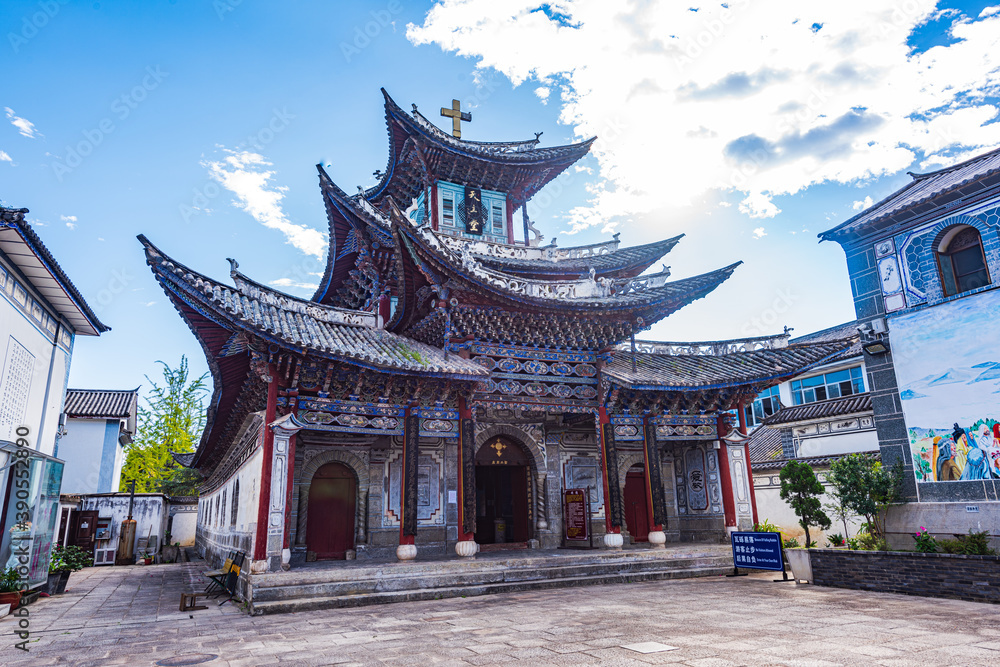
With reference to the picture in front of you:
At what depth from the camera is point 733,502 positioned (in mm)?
15938

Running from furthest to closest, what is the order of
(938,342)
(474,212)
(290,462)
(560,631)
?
(474,212) < (938,342) < (290,462) < (560,631)

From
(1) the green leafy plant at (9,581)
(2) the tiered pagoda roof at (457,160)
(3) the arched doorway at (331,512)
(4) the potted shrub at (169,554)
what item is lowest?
(4) the potted shrub at (169,554)

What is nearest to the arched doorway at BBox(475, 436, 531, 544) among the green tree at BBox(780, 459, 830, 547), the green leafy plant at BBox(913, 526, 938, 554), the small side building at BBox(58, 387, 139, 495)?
the green tree at BBox(780, 459, 830, 547)

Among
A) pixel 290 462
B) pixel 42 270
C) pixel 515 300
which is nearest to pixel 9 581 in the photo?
pixel 290 462

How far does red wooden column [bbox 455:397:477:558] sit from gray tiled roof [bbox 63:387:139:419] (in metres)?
26.0

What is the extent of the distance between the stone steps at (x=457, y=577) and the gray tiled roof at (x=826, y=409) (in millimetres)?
11450

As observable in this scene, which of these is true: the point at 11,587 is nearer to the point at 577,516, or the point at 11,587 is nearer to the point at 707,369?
the point at 577,516

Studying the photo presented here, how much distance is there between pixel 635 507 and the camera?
17.6 meters

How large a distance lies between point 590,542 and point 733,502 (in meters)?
4.01

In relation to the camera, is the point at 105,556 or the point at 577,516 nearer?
the point at 577,516

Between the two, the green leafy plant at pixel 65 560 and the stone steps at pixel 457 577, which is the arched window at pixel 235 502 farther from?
the stone steps at pixel 457 577

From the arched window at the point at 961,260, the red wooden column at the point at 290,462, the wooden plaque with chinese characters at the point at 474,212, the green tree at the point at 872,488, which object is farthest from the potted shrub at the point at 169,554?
the arched window at the point at 961,260

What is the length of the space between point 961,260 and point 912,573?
659 cm

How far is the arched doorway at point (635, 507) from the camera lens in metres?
17.6
